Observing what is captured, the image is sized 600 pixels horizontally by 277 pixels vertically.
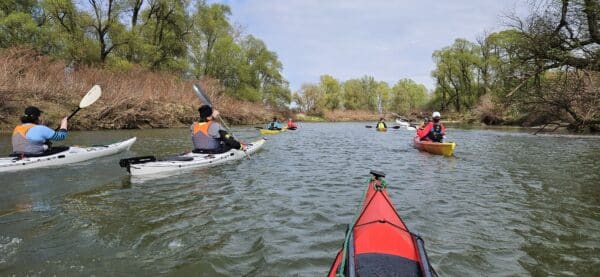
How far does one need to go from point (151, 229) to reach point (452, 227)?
418 cm

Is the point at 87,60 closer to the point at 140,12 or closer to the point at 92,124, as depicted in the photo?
the point at 140,12

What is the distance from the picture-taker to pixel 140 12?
3794 centimetres

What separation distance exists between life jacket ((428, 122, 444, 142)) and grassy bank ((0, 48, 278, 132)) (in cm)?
1843

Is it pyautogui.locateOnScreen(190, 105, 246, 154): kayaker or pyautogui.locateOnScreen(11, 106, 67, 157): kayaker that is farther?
pyautogui.locateOnScreen(190, 105, 246, 154): kayaker

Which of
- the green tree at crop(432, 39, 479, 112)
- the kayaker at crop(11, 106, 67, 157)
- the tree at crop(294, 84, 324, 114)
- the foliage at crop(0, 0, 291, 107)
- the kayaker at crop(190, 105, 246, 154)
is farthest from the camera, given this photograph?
the tree at crop(294, 84, 324, 114)

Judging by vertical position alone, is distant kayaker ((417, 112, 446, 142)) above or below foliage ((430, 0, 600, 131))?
below

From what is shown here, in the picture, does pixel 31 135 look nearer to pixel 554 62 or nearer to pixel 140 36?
pixel 554 62

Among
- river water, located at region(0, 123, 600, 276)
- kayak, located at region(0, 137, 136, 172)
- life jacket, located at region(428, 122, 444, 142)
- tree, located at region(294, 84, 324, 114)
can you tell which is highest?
tree, located at region(294, 84, 324, 114)

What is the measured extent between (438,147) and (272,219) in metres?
9.01

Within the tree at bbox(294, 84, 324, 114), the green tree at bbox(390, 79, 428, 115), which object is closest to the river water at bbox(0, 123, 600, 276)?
the tree at bbox(294, 84, 324, 114)

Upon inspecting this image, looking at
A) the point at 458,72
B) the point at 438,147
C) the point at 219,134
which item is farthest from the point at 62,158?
the point at 458,72

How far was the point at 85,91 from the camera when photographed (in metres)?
24.2

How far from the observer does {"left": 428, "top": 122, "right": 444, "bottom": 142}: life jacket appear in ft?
45.5

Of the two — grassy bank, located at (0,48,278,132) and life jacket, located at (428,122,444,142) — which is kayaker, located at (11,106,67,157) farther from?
life jacket, located at (428,122,444,142)
